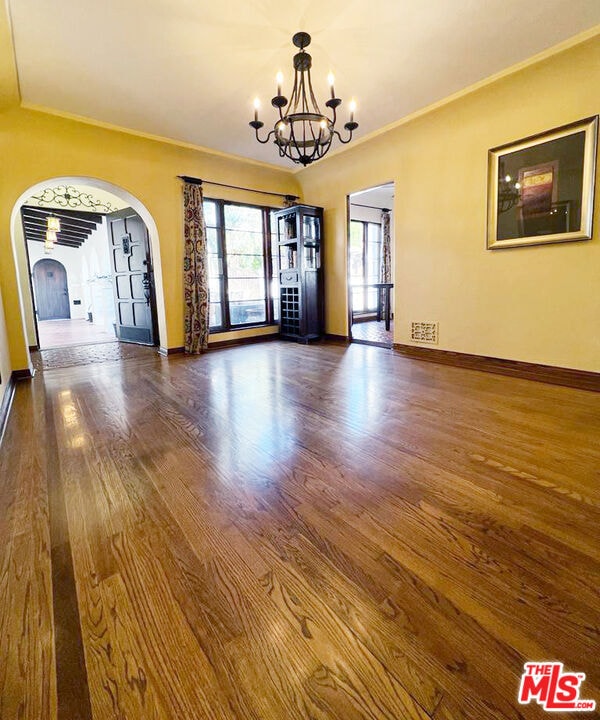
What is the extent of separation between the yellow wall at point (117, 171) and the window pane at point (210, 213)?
0.60 ft

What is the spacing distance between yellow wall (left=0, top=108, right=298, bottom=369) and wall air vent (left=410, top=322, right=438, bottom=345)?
9.89ft

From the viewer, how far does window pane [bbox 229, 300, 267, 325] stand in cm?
588

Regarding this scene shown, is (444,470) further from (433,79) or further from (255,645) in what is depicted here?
(433,79)

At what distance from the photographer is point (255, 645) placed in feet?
2.99

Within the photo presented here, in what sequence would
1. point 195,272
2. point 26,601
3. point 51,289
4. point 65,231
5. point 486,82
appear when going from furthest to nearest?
point 51,289 → point 65,231 → point 195,272 → point 486,82 → point 26,601

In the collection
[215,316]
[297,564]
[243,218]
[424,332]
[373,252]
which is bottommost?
[297,564]

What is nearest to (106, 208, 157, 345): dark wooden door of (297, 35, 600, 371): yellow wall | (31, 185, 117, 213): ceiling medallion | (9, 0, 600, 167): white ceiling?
(31, 185, 117, 213): ceiling medallion

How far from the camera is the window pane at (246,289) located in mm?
5820

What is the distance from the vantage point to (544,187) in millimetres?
3340

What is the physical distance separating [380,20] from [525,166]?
1.99 m

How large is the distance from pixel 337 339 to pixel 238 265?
2142mm

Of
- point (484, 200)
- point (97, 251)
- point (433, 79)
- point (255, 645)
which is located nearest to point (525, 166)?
point (484, 200)

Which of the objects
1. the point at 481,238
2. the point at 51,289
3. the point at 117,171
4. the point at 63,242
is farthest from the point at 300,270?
the point at 51,289

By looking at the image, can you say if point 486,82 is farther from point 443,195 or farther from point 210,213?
point 210,213
